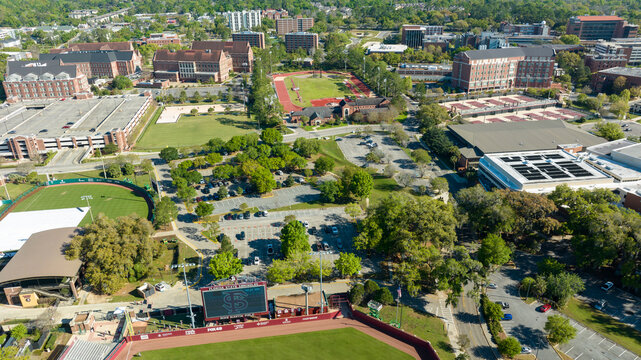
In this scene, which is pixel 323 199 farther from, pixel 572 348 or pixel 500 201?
pixel 572 348

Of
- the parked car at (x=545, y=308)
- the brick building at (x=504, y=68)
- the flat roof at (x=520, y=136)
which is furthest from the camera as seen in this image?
the brick building at (x=504, y=68)

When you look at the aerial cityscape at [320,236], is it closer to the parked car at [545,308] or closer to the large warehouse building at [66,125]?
the parked car at [545,308]

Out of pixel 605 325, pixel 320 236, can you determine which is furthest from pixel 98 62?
pixel 605 325

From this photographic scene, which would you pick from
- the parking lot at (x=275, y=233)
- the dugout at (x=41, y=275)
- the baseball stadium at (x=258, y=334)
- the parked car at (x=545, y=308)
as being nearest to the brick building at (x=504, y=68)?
the parking lot at (x=275, y=233)

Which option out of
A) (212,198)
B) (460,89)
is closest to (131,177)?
(212,198)

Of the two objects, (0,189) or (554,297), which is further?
(0,189)

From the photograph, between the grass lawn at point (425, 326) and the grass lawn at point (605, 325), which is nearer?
the grass lawn at point (425, 326)
